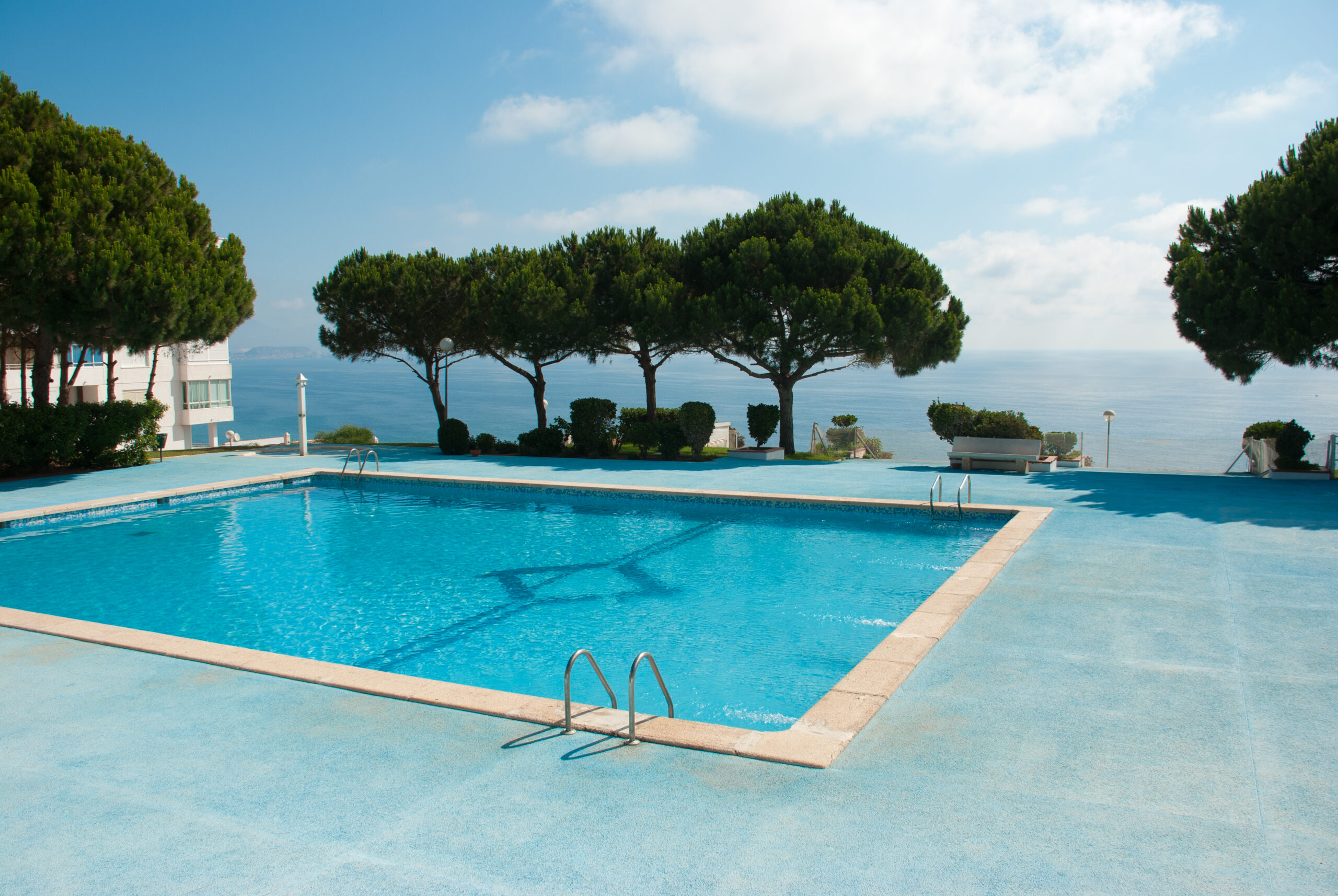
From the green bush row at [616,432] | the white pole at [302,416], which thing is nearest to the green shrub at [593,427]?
the green bush row at [616,432]

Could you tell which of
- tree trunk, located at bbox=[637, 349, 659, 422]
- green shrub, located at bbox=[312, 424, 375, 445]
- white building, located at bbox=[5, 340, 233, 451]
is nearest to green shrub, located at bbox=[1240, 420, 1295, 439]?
tree trunk, located at bbox=[637, 349, 659, 422]

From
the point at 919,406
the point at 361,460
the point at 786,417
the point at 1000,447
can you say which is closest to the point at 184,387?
the point at 361,460

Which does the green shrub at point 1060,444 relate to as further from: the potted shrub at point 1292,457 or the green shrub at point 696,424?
the green shrub at point 696,424

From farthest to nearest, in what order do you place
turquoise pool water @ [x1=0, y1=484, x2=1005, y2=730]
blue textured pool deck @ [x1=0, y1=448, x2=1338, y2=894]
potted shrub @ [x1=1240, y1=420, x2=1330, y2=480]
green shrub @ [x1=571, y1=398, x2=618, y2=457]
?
green shrub @ [x1=571, y1=398, x2=618, y2=457], potted shrub @ [x1=1240, y1=420, x2=1330, y2=480], turquoise pool water @ [x1=0, y1=484, x2=1005, y2=730], blue textured pool deck @ [x1=0, y1=448, x2=1338, y2=894]

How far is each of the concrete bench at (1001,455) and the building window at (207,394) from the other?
44227 millimetres

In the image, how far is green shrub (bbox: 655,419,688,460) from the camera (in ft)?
67.3

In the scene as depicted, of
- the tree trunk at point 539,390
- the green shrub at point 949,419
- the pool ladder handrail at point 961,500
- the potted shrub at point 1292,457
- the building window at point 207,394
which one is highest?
the building window at point 207,394

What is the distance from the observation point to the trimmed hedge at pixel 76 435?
57.4 feet

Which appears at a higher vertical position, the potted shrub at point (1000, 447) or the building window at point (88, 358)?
the building window at point (88, 358)

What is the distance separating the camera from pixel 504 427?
90188 mm

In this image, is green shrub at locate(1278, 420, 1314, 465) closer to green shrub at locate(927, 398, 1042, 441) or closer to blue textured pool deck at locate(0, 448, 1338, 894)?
green shrub at locate(927, 398, 1042, 441)

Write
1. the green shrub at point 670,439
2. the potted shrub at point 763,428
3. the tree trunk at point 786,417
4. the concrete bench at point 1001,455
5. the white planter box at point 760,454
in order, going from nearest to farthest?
the concrete bench at point 1001,455 < the green shrub at point 670,439 < the white planter box at point 760,454 < the potted shrub at point 763,428 < the tree trunk at point 786,417

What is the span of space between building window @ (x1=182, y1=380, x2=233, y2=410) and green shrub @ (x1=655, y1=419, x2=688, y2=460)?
37.5 meters

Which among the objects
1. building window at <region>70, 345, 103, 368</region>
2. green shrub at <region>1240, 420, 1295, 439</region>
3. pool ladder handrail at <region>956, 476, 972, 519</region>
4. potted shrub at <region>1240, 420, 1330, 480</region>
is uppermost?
building window at <region>70, 345, 103, 368</region>
